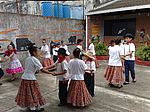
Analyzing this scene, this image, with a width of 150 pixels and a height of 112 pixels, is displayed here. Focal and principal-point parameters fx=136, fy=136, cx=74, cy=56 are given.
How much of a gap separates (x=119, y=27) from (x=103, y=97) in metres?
10.3

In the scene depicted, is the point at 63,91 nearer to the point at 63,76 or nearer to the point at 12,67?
the point at 63,76

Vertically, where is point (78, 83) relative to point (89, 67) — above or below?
below

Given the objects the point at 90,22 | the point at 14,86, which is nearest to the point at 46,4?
the point at 90,22

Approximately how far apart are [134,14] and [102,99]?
34.4 feet

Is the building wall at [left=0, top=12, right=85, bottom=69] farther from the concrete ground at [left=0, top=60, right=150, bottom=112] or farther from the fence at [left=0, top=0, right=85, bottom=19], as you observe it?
the concrete ground at [left=0, top=60, right=150, bottom=112]

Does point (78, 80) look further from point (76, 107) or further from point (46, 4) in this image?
point (46, 4)

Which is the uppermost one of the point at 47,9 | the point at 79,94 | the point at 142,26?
the point at 47,9

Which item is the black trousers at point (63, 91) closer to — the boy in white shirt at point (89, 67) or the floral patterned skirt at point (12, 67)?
the boy in white shirt at point (89, 67)

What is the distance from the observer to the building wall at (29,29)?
6.82 meters

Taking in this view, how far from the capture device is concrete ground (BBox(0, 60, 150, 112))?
3.47 m

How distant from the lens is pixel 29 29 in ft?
25.5

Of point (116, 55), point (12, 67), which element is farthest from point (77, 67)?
point (12, 67)

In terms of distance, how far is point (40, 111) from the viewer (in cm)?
335

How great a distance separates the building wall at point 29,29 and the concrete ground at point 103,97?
238cm
